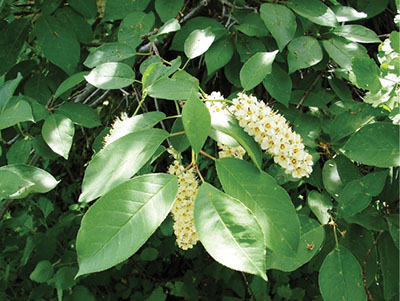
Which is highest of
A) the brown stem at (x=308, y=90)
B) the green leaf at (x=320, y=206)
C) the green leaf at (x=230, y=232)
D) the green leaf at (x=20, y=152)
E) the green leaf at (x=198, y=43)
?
the green leaf at (x=198, y=43)

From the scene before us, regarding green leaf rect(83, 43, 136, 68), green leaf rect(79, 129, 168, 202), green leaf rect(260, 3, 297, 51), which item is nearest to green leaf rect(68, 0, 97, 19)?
green leaf rect(83, 43, 136, 68)

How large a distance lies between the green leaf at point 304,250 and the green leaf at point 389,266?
0.16 meters

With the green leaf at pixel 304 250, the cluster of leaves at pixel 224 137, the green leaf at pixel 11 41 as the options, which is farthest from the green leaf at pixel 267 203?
the green leaf at pixel 11 41

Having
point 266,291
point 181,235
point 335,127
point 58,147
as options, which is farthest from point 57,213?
point 335,127

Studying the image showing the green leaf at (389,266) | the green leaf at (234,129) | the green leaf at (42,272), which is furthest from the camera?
the green leaf at (42,272)

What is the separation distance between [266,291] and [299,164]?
3.80 ft

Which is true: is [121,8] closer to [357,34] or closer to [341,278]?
[357,34]

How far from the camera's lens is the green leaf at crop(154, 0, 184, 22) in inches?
43.4

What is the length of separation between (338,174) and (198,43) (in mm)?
458

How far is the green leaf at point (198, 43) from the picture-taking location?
88 centimetres

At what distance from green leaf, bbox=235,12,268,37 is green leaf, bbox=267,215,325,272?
51 centimetres

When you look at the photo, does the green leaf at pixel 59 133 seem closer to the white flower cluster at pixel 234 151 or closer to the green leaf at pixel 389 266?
the white flower cluster at pixel 234 151

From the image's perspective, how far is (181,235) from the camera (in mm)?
844

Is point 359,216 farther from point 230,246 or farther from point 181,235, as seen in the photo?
point 230,246
